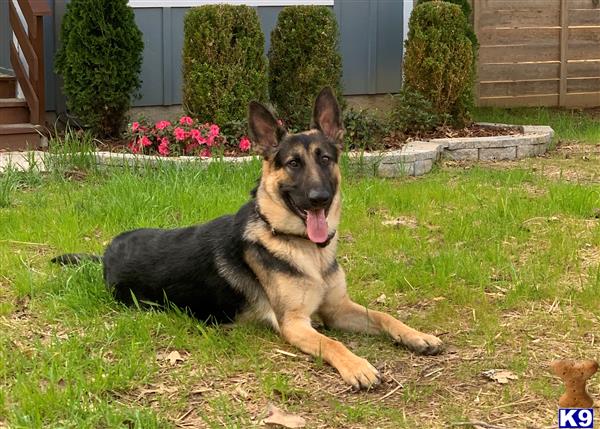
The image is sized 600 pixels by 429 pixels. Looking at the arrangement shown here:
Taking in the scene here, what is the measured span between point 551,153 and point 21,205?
597 cm

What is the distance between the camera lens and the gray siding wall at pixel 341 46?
9594mm

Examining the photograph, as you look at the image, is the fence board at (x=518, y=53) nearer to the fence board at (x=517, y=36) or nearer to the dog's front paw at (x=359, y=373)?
the fence board at (x=517, y=36)

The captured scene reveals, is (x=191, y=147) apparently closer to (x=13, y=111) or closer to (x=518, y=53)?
(x=13, y=111)

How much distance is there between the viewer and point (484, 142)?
900 cm

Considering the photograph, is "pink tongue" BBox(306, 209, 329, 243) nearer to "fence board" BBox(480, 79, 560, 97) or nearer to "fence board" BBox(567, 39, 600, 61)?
"fence board" BBox(480, 79, 560, 97)

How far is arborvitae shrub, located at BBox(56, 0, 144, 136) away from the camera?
857 cm

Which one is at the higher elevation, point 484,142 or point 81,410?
point 484,142

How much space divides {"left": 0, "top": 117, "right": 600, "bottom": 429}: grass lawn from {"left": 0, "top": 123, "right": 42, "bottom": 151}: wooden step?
1945mm

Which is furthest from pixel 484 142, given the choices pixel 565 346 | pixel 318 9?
pixel 565 346

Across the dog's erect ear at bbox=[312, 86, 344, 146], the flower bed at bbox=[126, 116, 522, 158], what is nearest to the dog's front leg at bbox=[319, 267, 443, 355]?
the dog's erect ear at bbox=[312, 86, 344, 146]

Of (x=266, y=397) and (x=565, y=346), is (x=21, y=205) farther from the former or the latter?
(x=565, y=346)

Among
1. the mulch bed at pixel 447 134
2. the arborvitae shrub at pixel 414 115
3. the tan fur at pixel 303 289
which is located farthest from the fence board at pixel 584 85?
the tan fur at pixel 303 289

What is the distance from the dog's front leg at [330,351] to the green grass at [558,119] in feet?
23.5

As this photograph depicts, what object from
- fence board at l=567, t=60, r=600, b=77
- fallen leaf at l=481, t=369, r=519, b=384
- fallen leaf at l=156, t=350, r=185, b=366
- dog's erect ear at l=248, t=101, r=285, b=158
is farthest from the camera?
fence board at l=567, t=60, r=600, b=77
